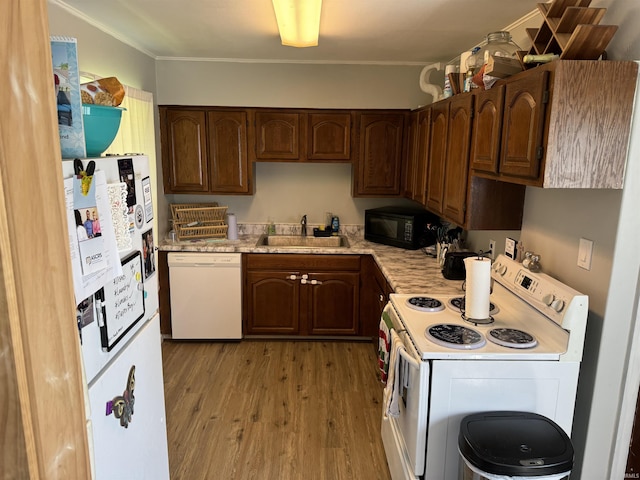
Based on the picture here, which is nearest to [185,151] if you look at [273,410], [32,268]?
[273,410]

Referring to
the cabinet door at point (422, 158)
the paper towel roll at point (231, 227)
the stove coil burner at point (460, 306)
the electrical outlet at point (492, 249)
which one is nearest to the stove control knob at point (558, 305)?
the stove coil burner at point (460, 306)

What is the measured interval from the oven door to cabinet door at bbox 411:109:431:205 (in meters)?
1.39

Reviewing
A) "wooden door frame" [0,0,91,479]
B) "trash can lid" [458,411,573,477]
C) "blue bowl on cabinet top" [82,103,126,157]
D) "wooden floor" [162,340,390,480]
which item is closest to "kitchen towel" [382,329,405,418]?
"trash can lid" [458,411,573,477]

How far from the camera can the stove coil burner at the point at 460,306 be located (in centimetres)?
227

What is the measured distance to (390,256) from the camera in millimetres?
3625

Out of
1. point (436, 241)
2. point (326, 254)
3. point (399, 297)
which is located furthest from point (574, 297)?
point (326, 254)

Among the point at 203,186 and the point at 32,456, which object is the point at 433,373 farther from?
the point at 203,186

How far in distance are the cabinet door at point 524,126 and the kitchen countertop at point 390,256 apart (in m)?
0.98

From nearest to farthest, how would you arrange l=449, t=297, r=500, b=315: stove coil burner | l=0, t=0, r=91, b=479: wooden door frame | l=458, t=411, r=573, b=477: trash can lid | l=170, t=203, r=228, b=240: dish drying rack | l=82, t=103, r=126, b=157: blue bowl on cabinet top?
l=0, t=0, r=91, b=479: wooden door frame
l=82, t=103, r=126, b=157: blue bowl on cabinet top
l=458, t=411, r=573, b=477: trash can lid
l=449, t=297, r=500, b=315: stove coil burner
l=170, t=203, r=228, b=240: dish drying rack

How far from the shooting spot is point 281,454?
2.59 metres

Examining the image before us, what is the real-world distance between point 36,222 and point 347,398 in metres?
2.89

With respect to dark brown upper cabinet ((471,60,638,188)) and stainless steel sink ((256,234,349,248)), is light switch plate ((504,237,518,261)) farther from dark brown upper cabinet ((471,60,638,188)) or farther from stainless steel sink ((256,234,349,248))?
stainless steel sink ((256,234,349,248))

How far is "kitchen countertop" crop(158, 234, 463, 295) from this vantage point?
2.82 meters

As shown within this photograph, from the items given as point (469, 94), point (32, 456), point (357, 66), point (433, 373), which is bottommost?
point (433, 373)
